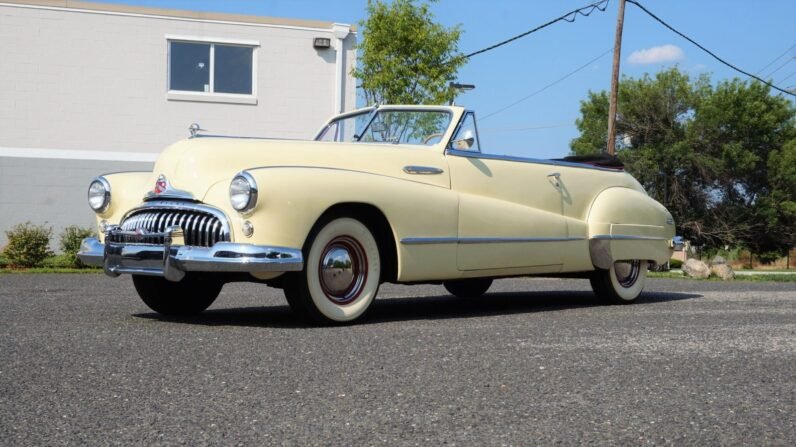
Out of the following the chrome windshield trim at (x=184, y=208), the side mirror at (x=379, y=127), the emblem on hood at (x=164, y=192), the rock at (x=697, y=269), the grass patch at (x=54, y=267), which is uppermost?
the side mirror at (x=379, y=127)

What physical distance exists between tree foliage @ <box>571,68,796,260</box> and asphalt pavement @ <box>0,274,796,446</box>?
3607cm

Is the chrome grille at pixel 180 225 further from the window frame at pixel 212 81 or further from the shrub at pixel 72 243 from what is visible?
the window frame at pixel 212 81

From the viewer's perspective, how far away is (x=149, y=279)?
7129 millimetres

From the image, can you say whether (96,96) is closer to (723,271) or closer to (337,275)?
(723,271)

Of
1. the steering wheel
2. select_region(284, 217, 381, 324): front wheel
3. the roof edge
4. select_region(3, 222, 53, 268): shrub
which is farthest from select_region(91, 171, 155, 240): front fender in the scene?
the roof edge

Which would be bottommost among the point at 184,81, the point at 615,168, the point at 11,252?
the point at 11,252

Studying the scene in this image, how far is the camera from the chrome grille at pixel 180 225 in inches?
241

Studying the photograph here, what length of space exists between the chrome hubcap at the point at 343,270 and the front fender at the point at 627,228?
2.66m

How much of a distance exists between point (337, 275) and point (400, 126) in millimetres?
1897

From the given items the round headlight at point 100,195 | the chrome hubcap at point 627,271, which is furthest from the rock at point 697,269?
the round headlight at point 100,195

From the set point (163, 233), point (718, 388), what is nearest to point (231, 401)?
point (718, 388)

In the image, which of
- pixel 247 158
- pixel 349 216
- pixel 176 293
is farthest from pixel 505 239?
pixel 176 293

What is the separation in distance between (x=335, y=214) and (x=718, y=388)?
2937mm

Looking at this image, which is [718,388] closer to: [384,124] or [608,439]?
[608,439]
